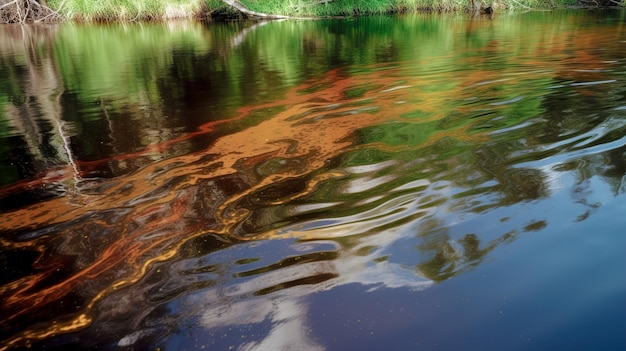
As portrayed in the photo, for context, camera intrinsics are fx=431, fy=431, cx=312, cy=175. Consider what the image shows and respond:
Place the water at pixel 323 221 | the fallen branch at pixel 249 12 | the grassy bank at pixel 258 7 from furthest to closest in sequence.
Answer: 1. the fallen branch at pixel 249 12
2. the grassy bank at pixel 258 7
3. the water at pixel 323 221

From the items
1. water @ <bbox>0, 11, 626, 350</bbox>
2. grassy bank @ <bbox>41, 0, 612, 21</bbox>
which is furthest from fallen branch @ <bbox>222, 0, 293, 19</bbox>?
water @ <bbox>0, 11, 626, 350</bbox>

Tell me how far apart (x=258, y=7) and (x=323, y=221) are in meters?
24.1

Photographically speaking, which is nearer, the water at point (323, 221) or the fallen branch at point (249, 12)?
the water at point (323, 221)

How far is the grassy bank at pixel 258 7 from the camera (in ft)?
73.4

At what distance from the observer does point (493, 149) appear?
3246 millimetres

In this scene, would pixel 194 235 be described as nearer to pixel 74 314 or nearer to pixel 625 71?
pixel 74 314

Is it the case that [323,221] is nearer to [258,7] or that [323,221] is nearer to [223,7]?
[223,7]

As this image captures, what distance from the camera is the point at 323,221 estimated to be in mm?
2377

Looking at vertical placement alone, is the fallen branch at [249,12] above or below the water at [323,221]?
above

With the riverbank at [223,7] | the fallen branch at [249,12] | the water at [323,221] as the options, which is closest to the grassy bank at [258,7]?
the riverbank at [223,7]

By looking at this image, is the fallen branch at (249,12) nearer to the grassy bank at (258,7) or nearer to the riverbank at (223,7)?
the riverbank at (223,7)

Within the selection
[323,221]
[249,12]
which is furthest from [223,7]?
[323,221]

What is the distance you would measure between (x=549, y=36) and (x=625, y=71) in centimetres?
566

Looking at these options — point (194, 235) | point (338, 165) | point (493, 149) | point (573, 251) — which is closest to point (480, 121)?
point (493, 149)
